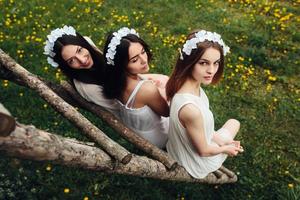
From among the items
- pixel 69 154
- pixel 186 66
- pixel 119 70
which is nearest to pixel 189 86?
pixel 186 66

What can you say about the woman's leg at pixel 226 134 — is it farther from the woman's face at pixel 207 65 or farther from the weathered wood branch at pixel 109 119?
the woman's face at pixel 207 65

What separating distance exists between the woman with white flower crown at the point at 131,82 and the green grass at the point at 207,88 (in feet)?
4.09

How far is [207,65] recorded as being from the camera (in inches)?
151

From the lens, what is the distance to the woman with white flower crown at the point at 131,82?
3809 mm

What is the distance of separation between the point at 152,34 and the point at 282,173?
3.80 metres

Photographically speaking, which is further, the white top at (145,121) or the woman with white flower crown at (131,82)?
the white top at (145,121)

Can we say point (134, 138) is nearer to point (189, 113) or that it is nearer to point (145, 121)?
point (145, 121)

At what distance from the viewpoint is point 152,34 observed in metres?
7.66

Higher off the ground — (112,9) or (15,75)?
(112,9)

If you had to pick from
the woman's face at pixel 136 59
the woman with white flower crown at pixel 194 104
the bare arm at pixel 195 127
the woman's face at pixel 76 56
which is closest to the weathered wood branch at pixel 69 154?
the woman with white flower crown at pixel 194 104

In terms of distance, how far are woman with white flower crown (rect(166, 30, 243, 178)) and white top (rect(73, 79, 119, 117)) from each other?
0.68m

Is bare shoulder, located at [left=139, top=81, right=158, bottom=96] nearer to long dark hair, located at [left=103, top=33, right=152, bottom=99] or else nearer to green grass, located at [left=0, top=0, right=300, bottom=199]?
long dark hair, located at [left=103, top=33, right=152, bottom=99]

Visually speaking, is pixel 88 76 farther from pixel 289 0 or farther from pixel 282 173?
pixel 289 0

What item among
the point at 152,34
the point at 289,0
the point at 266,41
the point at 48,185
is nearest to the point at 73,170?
the point at 48,185
